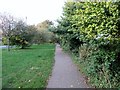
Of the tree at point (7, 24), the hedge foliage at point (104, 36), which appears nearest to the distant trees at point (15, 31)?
the tree at point (7, 24)

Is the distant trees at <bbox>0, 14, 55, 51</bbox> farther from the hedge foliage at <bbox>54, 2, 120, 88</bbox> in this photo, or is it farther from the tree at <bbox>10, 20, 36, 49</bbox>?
the hedge foliage at <bbox>54, 2, 120, 88</bbox>

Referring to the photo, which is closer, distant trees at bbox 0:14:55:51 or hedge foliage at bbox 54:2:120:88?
hedge foliage at bbox 54:2:120:88

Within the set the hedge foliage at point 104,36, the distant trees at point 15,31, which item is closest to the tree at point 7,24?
the distant trees at point 15,31

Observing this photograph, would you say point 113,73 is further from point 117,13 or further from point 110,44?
point 117,13

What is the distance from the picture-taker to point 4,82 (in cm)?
999

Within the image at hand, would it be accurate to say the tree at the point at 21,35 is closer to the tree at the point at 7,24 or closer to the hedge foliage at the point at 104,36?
the tree at the point at 7,24

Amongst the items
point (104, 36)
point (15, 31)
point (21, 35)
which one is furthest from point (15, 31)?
point (104, 36)

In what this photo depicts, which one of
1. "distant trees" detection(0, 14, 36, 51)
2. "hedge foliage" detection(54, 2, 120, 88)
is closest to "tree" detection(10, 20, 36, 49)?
"distant trees" detection(0, 14, 36, 51)

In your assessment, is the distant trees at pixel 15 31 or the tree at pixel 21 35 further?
the tree at pixel 21 35

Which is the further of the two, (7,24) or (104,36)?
(7,24)

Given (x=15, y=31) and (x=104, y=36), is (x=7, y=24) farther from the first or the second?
(x=104, y=36)

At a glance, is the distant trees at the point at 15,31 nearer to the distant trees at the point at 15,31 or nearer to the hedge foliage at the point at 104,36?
the distant trees at the point at 15,31

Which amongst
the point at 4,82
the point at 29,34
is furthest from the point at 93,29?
the point at 29,34

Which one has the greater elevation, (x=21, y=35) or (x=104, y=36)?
(x=104, y=36)
